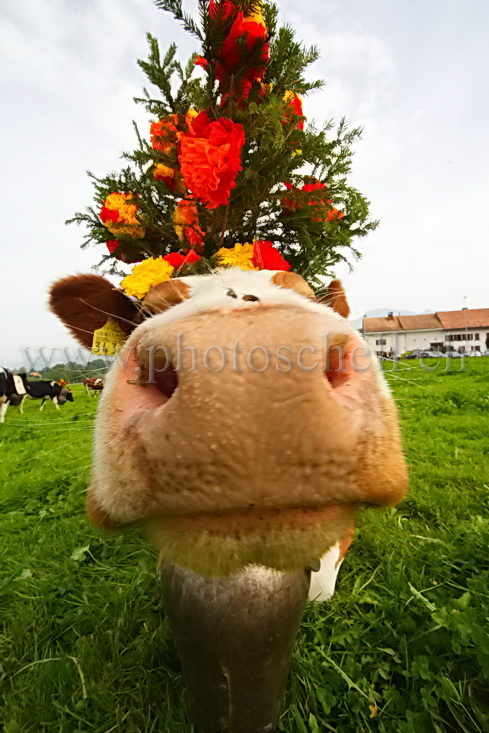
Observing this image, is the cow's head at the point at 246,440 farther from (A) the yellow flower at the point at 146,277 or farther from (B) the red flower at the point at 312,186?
(B) the red flower at the point at 312,186

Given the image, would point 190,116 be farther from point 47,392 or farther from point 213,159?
point 47,392

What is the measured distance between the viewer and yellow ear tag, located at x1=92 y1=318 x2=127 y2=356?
159 centimetres

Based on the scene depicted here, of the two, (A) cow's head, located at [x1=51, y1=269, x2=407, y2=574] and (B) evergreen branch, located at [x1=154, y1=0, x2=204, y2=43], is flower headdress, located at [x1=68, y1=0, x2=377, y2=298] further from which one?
(A) cow's head, located at [x1=51, y1=269, x2=407, y2=574]

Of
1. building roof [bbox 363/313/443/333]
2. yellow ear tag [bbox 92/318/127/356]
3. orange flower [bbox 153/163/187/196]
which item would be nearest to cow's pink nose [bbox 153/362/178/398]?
yellow ear tag [bbox 92/318/127/356]

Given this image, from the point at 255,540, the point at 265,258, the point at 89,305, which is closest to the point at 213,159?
the point at 265,258

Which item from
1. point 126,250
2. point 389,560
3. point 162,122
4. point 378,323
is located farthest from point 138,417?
point 378,323

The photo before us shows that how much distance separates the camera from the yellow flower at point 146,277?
146cm

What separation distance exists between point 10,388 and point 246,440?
11.6 meters

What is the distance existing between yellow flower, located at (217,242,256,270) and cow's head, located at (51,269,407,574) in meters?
0.69

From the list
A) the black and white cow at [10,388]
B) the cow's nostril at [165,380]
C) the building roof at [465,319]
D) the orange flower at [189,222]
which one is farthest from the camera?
the building roof at [465,319]

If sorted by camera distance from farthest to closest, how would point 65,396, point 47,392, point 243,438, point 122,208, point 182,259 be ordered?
1. point 65,396
2. point 47,392
3. point 122,208
4. point 182,259
5. point 243,438

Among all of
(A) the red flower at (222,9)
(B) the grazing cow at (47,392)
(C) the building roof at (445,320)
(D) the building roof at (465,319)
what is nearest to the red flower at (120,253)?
(A) the red flower at (222,9)

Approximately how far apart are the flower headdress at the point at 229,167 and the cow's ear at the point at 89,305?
0.22 metres

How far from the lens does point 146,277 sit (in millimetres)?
1497
